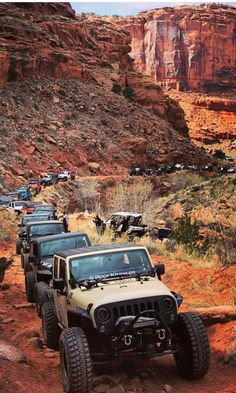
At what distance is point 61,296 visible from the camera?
7.29 meters

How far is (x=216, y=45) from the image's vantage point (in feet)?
433

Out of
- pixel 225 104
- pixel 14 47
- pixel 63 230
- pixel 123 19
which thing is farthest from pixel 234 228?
pixel 123 19

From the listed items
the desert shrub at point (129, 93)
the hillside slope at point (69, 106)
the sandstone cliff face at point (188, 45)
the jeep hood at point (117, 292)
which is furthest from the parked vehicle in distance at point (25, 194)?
the sandstone cliff face at point (188, 45)

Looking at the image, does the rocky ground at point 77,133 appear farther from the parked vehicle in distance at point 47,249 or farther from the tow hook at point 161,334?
the tow hook at point 161,334

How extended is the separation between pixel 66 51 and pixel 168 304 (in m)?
57.8

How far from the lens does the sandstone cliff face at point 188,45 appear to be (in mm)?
127356

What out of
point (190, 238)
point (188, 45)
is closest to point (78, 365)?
point (190, 238)

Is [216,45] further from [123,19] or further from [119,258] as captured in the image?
[119,258]

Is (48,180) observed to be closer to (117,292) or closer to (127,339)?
(117,292)

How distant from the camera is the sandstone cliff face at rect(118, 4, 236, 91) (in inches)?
5014

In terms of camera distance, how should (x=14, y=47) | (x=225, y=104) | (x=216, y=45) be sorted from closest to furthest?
1. (x=14, y=47)
2. (x=225, y=104)
3. (x=216, y=45)

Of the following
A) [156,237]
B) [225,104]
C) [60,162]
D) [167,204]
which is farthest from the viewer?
[225,104]

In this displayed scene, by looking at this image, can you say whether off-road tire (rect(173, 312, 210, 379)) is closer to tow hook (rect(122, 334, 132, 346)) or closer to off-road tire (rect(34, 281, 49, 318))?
tow hook (rect(122, 334, 132, 346))

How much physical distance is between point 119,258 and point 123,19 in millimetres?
142746
